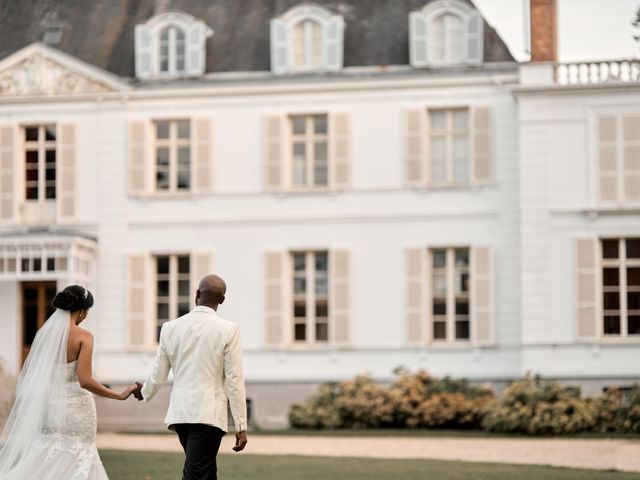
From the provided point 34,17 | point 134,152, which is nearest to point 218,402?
point 134,152

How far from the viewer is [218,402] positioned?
10359 millimetres

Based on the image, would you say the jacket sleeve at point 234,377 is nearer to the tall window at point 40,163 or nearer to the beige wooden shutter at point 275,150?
the beige wooden shutter at point 275,150

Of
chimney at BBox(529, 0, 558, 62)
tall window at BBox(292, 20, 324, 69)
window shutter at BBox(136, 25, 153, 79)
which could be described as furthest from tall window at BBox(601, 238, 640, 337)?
window shutter at BBox(136, 25, 153, 79)

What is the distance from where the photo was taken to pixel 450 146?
28109mm

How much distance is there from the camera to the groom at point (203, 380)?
10.2 m

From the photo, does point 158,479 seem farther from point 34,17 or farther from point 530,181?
point 34,17

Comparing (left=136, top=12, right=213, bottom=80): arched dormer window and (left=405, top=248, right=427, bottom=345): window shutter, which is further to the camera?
(left=136, top=12, right=213, bottom=80): arched dormer window

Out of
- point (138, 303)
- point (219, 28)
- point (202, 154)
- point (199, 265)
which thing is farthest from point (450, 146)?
point (138, 303)

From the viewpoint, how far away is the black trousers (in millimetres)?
10172

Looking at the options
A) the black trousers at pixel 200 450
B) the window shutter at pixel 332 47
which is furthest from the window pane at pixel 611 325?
the black trousers at pixel 200 450

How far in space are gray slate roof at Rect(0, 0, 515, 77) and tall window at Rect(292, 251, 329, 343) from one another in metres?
3.93

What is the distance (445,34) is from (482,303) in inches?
203

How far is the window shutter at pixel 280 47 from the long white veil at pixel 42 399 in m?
18.3

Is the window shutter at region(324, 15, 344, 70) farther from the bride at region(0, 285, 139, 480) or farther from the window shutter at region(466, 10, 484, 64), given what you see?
the bride at region(0, 285, 139, 480)
